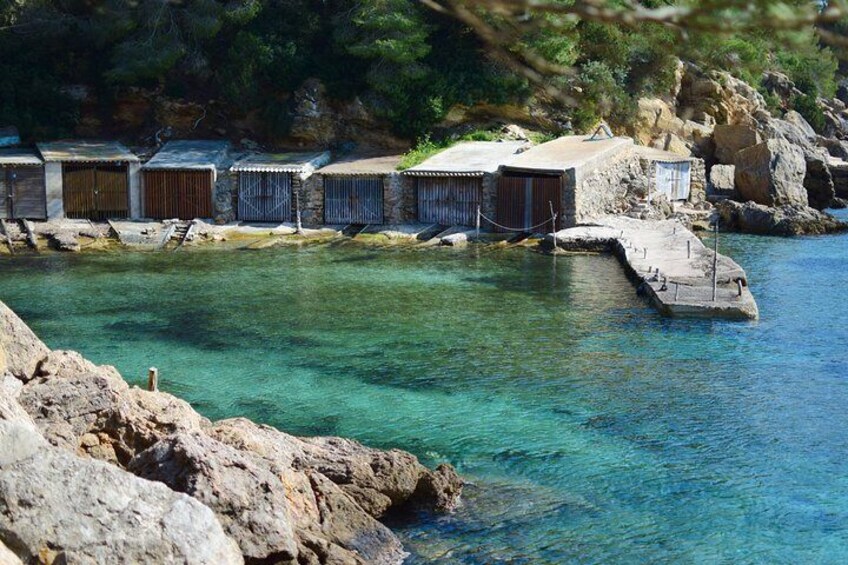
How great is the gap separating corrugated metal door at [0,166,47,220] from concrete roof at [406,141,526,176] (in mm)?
13532

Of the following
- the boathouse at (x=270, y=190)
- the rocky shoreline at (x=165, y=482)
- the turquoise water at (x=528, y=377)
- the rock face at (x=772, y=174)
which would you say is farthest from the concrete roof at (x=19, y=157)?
the rock face at (x=772, y=174)

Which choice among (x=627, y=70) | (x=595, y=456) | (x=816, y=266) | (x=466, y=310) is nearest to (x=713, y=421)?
(x=595, y=456)

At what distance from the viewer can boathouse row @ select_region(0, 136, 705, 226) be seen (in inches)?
1524

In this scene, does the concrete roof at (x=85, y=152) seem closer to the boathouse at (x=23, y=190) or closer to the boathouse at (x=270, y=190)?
the boathouse at (x=23, y=190)

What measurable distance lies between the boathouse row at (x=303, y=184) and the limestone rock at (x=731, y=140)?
31.1 ft

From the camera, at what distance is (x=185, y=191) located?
1599 inches

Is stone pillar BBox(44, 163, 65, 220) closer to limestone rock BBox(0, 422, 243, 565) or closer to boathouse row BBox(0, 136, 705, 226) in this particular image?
boathouse row BBox(0, 136, 705, 226)

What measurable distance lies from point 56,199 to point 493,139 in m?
16.7

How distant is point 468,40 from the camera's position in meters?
43.7

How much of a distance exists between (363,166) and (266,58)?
6.44m

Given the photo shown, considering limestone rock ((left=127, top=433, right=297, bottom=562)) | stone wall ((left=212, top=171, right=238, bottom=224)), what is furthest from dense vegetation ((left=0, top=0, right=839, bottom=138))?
limestone rock ((left=127, top=433, right=297, bottom=562))

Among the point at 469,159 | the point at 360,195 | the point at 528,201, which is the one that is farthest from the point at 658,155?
the point at 360,195

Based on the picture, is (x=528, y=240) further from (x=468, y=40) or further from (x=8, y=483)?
(x=8, y=483)

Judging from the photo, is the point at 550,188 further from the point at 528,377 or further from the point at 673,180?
the point at 528,377
